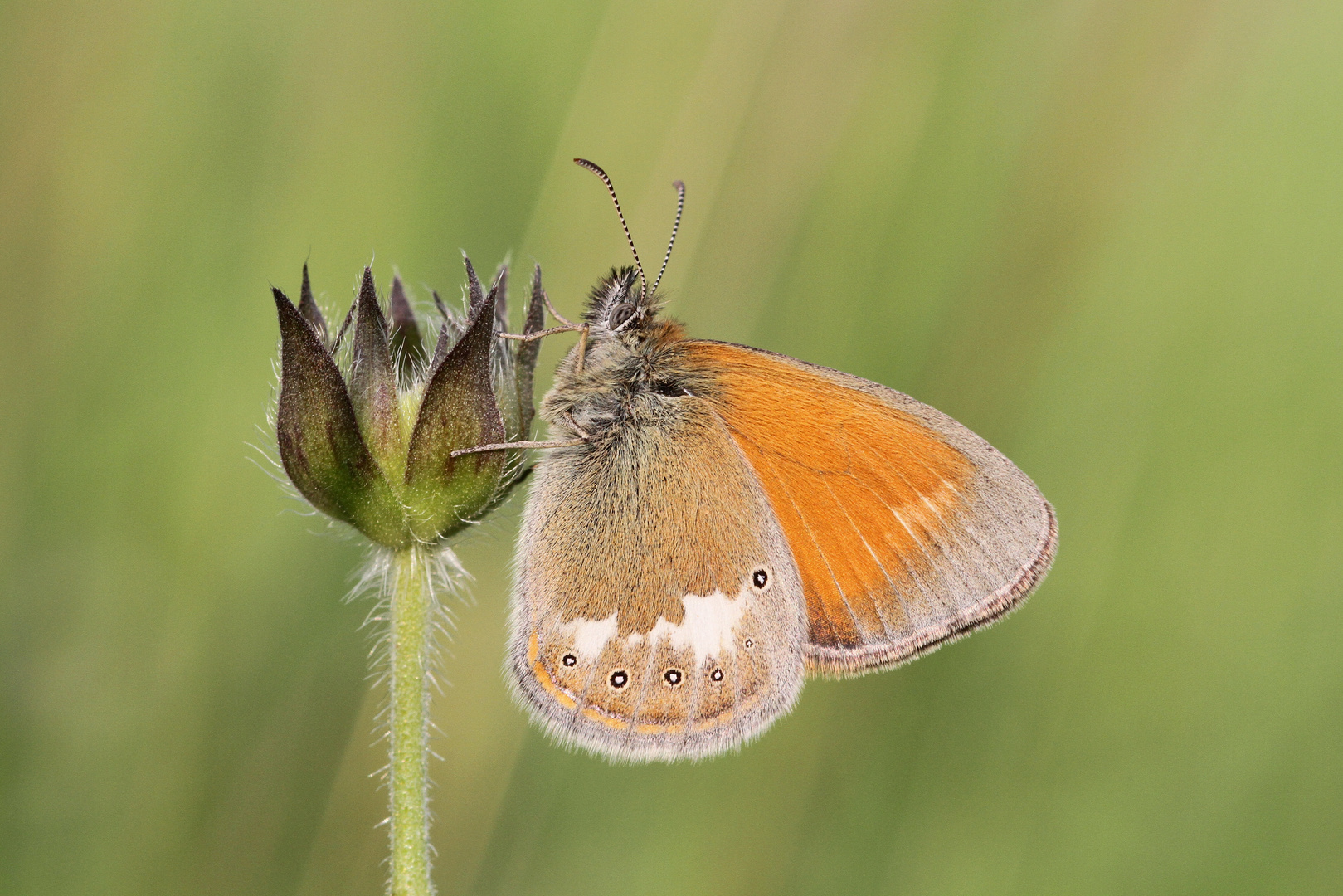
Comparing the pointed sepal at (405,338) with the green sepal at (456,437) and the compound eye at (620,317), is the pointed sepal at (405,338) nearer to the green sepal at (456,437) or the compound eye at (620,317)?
the green sepal at (456,437)

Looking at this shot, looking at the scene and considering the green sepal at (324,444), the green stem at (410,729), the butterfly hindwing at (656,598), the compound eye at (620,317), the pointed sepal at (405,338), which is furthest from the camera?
the compound eye at (620,317)

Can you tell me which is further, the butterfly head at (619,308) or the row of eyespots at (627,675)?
the butterfly head at (619,308)

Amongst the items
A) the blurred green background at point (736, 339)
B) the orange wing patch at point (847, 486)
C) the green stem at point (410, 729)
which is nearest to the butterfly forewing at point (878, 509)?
the orange wing patch at point (847, 486)

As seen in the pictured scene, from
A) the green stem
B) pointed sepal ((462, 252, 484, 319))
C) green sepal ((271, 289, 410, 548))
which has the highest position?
pointed sepal ((462, 252, 484, 319))

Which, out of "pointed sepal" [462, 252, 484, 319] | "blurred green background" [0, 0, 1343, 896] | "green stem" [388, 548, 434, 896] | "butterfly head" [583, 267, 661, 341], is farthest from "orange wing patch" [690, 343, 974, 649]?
"blurred green background" [0, 0, 1343, 896]

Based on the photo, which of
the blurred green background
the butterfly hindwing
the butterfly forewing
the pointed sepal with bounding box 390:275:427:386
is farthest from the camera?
the blurred green background

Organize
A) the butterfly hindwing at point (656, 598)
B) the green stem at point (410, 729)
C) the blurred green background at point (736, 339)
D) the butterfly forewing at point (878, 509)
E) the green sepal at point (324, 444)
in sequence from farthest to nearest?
1. the blurred green background at point (736, 339)
2. the butterfly forewing at point (878, 509)
3. the butterfly hindwing at point (656, 598)
4. the green sepal at point (324, 444)
5. the green stem at point (410, 729)

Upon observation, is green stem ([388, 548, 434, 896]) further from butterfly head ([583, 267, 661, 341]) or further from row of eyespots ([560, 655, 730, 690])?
butterfly head ([583, 267, 661, 341])

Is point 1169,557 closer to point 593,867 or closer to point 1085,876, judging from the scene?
point 1085,876
